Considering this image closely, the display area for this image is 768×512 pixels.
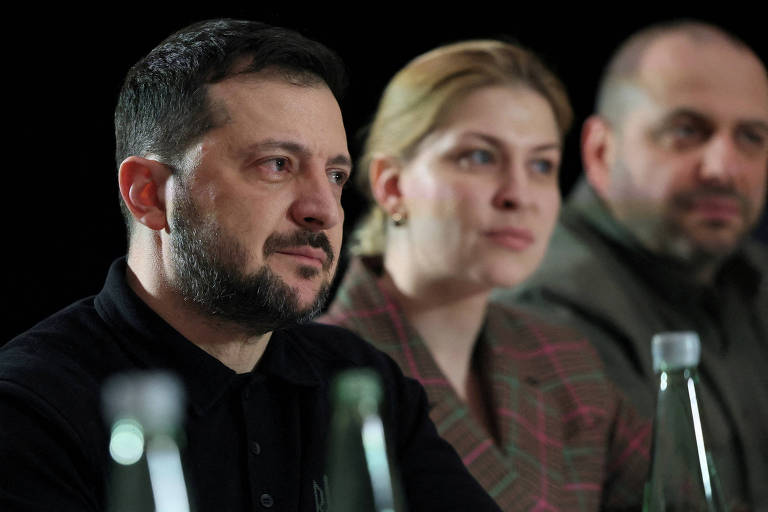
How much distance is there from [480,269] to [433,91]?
0.75ft

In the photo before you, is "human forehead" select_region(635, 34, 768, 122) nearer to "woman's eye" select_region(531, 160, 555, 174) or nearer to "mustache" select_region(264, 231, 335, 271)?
"woman's eye" select_region(531, 160, 555, 174)

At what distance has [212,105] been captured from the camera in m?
0.84

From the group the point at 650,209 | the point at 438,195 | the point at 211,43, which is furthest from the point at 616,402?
the point at 211,43

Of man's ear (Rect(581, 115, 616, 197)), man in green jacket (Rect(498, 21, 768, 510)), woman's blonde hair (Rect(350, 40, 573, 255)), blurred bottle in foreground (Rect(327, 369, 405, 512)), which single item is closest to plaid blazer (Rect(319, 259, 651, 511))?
woman's blonde hair (Rect(350, 40, 573, 255))

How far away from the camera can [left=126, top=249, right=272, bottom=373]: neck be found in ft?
2.81

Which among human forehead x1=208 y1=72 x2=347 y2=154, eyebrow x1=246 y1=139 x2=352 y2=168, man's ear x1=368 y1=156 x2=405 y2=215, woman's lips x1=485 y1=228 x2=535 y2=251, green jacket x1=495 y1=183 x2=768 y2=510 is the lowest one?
green jacket x1=495 y1=183 x2=768 y2=510

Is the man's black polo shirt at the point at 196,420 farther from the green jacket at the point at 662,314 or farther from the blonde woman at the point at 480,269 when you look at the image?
the green jacket at the point at 662,314

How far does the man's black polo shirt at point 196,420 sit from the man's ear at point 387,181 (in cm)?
39

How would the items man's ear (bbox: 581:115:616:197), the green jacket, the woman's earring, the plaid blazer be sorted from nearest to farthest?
the plaid blazer < the woman's earring < the green jacket < man's ear (bbox: 581:115:616:197)

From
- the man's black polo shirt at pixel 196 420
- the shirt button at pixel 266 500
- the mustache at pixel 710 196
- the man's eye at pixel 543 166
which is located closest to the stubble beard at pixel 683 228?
the mustache at pixel 710 196

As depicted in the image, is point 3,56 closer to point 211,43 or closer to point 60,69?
point 60,69

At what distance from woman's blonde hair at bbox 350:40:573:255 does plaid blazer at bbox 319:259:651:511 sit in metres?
0.14

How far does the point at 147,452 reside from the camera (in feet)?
1.37

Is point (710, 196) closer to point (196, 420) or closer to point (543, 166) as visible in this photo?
point (543, 166)
